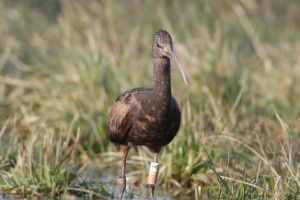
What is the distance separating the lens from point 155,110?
6.75 meters

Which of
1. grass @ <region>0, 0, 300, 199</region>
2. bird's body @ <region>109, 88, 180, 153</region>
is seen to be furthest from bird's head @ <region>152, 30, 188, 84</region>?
grass @ <region>0, 0, 300, 199</region>

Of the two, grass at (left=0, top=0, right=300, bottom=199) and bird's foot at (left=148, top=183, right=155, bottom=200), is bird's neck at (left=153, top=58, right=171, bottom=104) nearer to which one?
grass at (left=0, top=0, right=300, bottom=199)

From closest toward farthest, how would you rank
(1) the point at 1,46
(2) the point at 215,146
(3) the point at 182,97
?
(2) the point at 215,146 < (3) the point at 182,97 < (1) the point at 1,46

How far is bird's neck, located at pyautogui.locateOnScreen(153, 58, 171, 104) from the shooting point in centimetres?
678

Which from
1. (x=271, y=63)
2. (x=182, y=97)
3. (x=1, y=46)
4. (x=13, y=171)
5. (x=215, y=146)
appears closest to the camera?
(x=13, y=171)

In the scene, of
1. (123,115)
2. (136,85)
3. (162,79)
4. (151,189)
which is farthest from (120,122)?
(136,85)

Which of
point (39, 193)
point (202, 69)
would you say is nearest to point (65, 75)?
point (202, 69)

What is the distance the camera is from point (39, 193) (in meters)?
7.06

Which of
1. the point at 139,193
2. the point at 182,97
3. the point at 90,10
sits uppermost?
the point at 90,10

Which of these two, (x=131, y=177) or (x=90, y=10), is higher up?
(x=90, y=10)

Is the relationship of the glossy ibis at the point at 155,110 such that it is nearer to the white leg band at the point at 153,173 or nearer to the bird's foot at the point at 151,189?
the white leg band at the point at 153,173

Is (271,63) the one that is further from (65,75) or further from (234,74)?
(65,75)

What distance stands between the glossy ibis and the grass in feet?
1.37

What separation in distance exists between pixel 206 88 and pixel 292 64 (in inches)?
77.5
